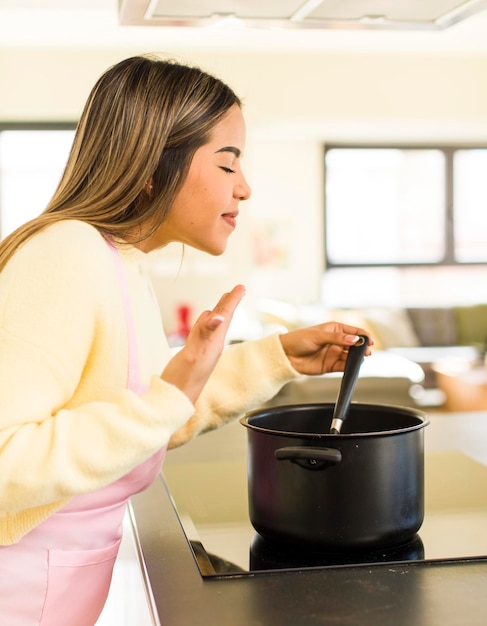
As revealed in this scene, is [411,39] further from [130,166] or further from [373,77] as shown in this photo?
[130,166]

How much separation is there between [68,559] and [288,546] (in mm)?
266

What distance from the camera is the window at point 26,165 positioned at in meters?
5.98

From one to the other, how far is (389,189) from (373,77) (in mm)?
1915

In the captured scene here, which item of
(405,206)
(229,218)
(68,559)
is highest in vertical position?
(405,206)

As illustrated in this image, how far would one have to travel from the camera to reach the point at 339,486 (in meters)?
0.92

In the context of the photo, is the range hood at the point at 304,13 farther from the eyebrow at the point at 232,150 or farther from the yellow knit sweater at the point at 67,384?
the yellow knit sweater at the point at 67,384

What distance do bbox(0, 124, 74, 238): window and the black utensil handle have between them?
515cm

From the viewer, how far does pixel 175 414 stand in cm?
86

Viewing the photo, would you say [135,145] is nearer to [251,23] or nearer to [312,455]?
[312,455]

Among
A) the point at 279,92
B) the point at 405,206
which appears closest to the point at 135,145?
the point at 279,92

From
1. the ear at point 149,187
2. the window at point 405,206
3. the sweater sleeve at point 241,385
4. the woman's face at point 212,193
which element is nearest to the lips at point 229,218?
the woman's face at point 212,193

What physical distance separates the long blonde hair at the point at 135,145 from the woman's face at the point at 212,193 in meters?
0.01

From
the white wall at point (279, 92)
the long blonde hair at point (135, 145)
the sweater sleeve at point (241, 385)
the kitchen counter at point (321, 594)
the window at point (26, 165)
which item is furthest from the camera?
the window at point (26, 165)

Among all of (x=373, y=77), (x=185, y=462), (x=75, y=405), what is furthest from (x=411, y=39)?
(x=75, y=405)
